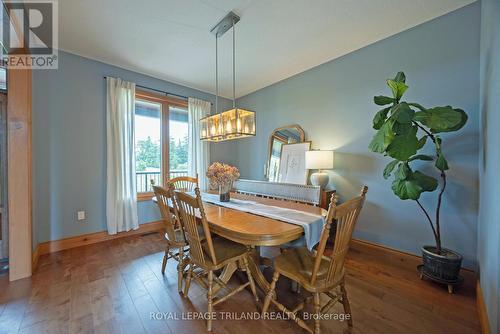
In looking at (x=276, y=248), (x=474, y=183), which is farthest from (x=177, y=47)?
(x=474, y=183)

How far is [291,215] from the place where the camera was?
1710 millimetres

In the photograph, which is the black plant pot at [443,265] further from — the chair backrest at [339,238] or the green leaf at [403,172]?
the chair backrest at [339,238]

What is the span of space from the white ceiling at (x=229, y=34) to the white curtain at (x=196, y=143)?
814 mm

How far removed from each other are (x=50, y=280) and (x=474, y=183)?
14.2ft

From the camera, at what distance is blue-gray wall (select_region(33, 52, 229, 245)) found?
Answer: 8.37 feet

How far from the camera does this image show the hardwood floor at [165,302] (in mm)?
1436

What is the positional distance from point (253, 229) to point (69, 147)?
9.73 ft

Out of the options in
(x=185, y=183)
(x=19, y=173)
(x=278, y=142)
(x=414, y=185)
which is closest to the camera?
(x=414, y=185)

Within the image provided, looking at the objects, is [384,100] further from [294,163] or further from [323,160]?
[294,163]

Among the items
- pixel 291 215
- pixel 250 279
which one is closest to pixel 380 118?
pixel 291 215

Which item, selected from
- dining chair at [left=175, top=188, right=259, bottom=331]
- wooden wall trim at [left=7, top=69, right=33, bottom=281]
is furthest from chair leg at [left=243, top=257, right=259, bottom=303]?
wooden wall trim at [left=7, top=69, right=33, bottom=281]

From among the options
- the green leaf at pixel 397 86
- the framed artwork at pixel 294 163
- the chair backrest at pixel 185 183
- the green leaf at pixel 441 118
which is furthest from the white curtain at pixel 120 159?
the green leaf at pixel 441 118

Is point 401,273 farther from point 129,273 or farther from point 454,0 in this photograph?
point 129,273

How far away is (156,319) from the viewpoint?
1508mm
